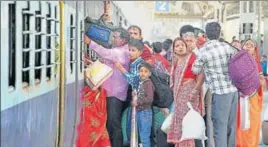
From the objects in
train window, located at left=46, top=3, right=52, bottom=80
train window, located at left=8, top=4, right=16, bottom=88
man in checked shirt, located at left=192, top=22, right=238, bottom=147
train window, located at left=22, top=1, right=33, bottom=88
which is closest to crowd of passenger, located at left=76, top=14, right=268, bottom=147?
man in checked shirt, located at left=192, top=22, right=238, bottom=147

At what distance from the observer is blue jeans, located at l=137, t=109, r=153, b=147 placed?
6.75 meters

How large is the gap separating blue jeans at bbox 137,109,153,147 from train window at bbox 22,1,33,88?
2.58 m

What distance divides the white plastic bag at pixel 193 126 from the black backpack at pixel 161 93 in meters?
0.60

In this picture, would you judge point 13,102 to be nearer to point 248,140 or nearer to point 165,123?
point 165,123

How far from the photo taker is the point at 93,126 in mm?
6539

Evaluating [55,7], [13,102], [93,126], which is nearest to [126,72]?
[93,126]

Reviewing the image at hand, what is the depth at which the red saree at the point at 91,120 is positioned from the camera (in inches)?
257

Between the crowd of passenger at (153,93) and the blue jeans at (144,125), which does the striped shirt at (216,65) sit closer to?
the crowd of passenger at (153,93)

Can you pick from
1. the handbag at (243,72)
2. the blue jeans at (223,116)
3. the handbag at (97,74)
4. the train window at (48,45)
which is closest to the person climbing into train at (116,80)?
the handbag at (97,74)

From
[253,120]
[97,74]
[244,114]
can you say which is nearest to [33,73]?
[97,74]

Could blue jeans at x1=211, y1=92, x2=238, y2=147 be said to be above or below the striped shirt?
below

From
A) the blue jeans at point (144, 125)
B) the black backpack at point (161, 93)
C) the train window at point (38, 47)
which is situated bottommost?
the blue jeans at point (144, 125)

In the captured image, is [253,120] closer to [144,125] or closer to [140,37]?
[144,125]

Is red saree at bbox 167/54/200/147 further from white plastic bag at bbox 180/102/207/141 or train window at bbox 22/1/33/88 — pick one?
train window at bbox 22/1/33/88
